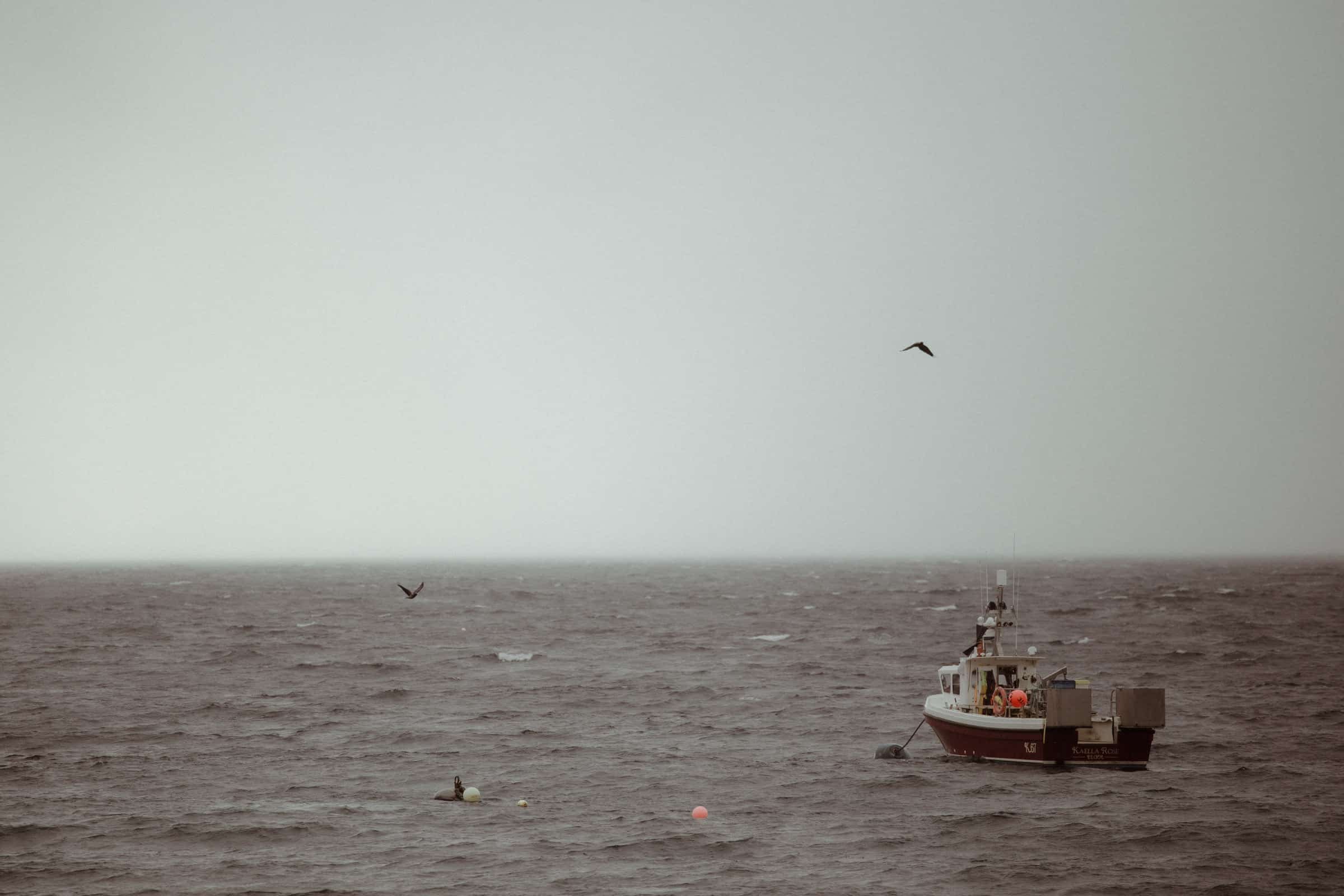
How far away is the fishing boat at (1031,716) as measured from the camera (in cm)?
3888

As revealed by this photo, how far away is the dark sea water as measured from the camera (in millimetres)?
29500

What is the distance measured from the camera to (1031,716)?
133 ft

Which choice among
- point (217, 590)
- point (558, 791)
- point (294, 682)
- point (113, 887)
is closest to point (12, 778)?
point (113, 887)

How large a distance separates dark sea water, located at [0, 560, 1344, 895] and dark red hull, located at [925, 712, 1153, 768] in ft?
1.66

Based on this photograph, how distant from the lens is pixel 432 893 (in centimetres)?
2744

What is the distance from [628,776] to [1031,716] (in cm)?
1433

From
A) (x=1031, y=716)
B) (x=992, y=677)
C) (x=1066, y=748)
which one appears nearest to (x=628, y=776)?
(x=992, y=677)

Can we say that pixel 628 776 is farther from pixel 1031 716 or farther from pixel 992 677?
pixel 1031 716

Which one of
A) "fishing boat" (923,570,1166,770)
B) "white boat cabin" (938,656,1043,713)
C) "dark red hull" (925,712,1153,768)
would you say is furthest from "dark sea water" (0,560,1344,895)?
"white boat cabin" (938,656,1043,713)

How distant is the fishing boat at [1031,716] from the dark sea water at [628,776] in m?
0.73

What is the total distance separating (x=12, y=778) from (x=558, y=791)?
1924 centimetres

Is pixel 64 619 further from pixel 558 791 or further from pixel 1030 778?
pixel 1030 778

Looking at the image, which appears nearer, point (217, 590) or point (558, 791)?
point (558, 791)

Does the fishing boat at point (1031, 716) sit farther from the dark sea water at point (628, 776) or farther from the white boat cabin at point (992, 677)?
the dark sea water at point (628, 776)
